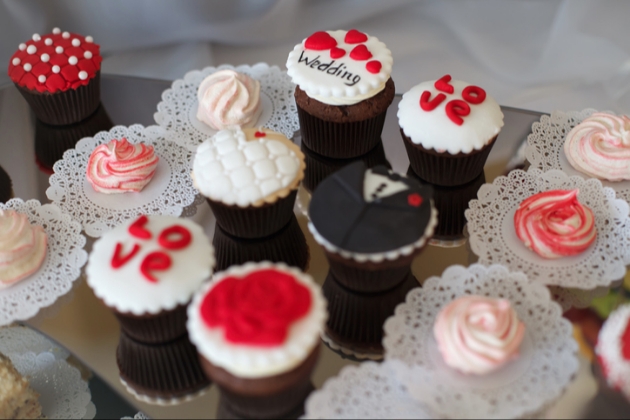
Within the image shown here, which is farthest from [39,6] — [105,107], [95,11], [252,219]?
[252,219]

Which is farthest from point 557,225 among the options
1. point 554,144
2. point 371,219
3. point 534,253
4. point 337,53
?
point 337,53

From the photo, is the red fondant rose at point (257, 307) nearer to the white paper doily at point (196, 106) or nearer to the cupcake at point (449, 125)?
the cupcake at point (449, 125)

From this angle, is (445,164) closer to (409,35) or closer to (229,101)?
(229,101)

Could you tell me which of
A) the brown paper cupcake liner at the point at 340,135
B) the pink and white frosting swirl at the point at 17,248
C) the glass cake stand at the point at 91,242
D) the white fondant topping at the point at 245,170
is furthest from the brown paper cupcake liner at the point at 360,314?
the pink and white frosting swirl at the point at 17,248

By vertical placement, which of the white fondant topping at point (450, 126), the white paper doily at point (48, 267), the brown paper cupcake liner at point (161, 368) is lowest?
the brown paper cupcake liner at point (161, 368)

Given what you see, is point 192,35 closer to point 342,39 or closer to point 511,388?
point 342,39

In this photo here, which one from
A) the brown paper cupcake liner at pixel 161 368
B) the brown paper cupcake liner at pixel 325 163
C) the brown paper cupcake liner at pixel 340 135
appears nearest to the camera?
the brown paper cupcake liner at pixel 161 368

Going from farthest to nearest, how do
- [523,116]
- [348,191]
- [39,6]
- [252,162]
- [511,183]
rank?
→ [39,6]
[523,116]
[511,183]
[252,162]
[348,191]
